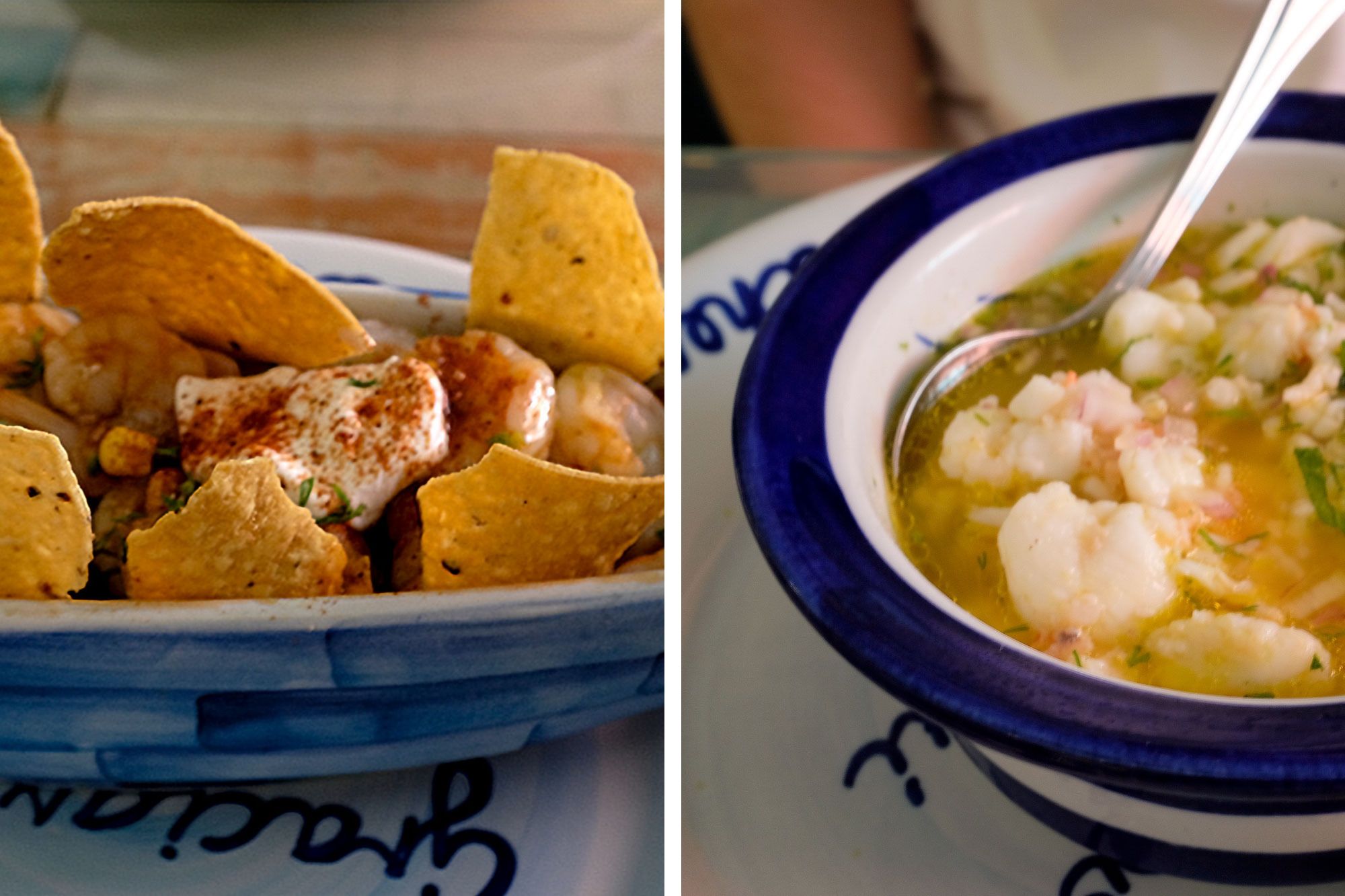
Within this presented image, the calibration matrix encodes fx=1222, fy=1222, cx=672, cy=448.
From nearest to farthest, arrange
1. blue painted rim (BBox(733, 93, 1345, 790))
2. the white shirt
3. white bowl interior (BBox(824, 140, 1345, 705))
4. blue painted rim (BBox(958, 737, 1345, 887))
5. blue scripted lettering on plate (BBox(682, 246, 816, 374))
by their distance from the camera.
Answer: blue painted rim (BBox(733, 93, 1345, 790)), blue painted rim (BBox(958, 737, 1345, 887)), white bowl interior (BBox(824, 140, 1345, 705)), blue scripted lettering on plate (BBox(682, 246, 816, 374)), the white shirt

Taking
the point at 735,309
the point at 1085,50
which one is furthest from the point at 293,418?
the point at 1085,50

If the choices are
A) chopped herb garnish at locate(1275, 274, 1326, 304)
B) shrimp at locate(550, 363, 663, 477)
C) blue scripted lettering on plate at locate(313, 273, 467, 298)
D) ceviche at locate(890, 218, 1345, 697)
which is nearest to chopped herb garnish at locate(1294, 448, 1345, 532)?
ceviche at locate(890, 218, 1345, 697)

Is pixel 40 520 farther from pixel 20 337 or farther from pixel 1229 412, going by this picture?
pixel 1229 412

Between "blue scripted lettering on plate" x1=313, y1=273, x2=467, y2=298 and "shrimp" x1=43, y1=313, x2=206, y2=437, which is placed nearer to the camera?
"shrimp" x1=43, y1=313, x2=206, y2=437

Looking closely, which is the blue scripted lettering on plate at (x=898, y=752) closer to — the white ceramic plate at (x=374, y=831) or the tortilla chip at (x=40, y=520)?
the white ceramic plate at (x=374, y=831)

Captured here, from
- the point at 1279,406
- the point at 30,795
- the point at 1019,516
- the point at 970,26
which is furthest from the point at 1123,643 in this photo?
the point at 970,26

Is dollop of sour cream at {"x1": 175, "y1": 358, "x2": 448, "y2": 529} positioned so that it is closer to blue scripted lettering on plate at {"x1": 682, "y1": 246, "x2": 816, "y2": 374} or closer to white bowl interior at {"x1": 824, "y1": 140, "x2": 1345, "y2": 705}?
white bowl interior at {"x1": 824, "y1": 140, "x2": 1345, "y2": 705}

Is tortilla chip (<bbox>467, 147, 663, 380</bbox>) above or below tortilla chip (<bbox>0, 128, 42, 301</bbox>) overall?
above
